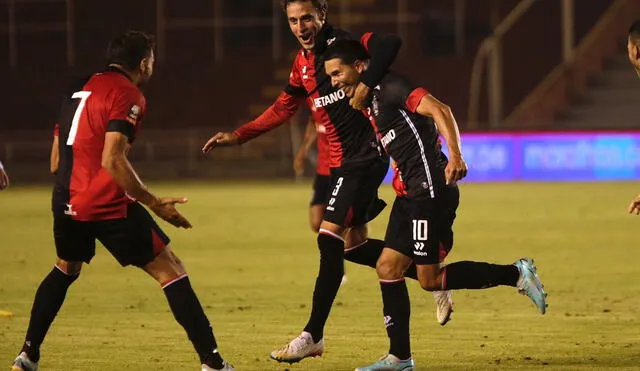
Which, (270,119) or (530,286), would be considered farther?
(270,119)

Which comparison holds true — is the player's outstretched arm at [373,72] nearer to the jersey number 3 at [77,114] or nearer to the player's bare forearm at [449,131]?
the player's bare forearm at [449,131]

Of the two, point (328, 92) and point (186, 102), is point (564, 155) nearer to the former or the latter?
point (186, 102)

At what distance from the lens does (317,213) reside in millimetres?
12617

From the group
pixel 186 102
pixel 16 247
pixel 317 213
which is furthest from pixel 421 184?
pixel 186 102

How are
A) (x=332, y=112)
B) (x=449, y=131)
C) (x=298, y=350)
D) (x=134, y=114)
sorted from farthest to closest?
(x=332, y=112) < (x=298, y=350) < (x=449, y=131) < (x=134, y=114)

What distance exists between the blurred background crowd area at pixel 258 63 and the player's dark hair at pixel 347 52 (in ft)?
79.0

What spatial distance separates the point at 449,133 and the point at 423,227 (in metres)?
0.69

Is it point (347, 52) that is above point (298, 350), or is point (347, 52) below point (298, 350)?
above

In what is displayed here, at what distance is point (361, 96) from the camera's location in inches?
325

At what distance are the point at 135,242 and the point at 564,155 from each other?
21.6 m

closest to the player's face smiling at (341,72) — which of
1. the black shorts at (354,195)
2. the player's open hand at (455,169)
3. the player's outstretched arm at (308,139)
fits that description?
the player's open hand at (455,169)

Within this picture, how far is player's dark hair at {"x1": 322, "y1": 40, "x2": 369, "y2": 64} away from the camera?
832 centimetres

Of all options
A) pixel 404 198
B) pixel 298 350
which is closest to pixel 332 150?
pixel 404 198

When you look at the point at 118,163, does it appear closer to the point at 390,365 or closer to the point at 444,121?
the point at 444,121
